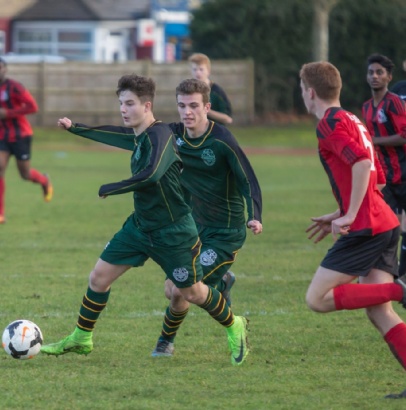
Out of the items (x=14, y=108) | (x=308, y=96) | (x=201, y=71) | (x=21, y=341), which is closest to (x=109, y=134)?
(x=21, y=341)

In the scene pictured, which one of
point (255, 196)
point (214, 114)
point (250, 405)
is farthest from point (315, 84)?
point (214, 114)

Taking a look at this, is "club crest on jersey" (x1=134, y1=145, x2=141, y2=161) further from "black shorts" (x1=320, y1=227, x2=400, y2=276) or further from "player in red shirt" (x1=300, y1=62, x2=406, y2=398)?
"black shorts" (x1=320, y1=227, x2=400, y2=276)

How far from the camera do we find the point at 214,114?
10.8 metres

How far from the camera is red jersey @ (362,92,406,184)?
29.8ft

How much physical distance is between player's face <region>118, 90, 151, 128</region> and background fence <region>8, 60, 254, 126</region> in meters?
27.2

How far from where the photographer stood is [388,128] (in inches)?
360

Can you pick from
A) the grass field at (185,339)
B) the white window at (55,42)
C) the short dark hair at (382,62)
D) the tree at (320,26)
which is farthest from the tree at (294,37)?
the short dark hair at (382,62)

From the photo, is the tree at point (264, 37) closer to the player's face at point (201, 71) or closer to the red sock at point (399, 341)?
the player's face at point (201, 71)

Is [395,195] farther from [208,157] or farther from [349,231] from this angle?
[349,231]

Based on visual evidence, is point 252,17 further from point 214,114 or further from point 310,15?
point 214,114

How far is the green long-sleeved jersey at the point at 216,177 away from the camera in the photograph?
680cm

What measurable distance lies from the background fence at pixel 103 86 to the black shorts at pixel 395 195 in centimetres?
2443

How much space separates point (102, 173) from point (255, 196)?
49.1 feet

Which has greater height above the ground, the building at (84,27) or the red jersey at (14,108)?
the red jersey at (14,108)
